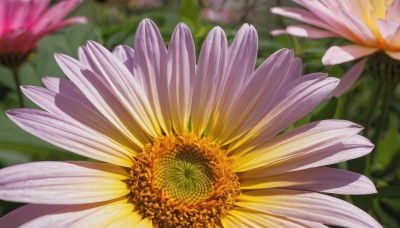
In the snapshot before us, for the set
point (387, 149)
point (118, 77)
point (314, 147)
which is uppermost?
Answer: point (118, 77)

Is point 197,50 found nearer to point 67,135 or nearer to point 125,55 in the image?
point 125,55

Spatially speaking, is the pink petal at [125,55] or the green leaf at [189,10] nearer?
the pink petal at [125,55]

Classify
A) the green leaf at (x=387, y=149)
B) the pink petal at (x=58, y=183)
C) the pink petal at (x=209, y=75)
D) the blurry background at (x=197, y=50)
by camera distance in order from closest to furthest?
the pink petal at (x=58, y=183) → the pink petal at (x=209, y=75) → the blurry background at (x=197, y=50) → the green leaf at (x=387, y=149)

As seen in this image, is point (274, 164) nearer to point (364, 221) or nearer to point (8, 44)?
point (364, 221)

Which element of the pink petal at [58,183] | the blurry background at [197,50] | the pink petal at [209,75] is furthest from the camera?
the blurry background at [197,50]

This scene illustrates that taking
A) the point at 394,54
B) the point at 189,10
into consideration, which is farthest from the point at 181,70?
the point at 189,10

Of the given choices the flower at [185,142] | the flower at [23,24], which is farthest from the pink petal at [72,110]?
the flower at [23,24]

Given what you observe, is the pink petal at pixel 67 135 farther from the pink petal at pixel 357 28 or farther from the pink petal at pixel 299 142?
the pink petal at pixel 357 28
